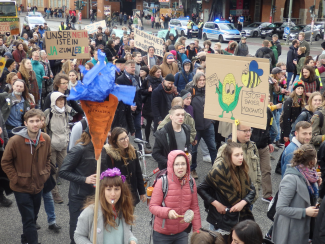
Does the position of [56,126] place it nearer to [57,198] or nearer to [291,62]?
[57,198]

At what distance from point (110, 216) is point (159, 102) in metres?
4.49

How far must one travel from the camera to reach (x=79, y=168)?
4559 mm

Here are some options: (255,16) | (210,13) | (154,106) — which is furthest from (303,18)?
(154,106)

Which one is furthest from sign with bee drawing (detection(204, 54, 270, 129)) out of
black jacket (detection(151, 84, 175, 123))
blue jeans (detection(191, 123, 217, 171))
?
black jacket (detection(151, 84, 175, 123))

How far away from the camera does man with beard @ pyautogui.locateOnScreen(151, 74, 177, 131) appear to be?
25.3 feet

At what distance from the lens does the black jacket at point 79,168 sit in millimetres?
4473

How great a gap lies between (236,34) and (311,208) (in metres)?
30.5

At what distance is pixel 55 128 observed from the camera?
627 centimetres

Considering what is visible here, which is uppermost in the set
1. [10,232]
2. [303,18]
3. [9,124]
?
[303,18]

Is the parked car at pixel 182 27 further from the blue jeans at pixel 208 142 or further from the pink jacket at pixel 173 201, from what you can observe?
the pink jacket at pixel 173 201

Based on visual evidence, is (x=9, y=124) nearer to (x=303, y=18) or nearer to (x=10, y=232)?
(x=10, y=232)

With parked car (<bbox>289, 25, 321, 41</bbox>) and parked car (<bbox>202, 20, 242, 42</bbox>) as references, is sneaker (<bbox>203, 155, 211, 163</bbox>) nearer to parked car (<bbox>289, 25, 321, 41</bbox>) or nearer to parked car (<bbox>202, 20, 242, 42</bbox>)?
parked car (<bbox>202, 20, 242, 42</bbox>)

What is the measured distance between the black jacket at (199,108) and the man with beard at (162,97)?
0.49 metres

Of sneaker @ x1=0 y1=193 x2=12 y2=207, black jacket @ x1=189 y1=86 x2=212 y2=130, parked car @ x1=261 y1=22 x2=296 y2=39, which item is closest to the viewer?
sneaker @ x1=0 y1=193 x2=12 y2=207
